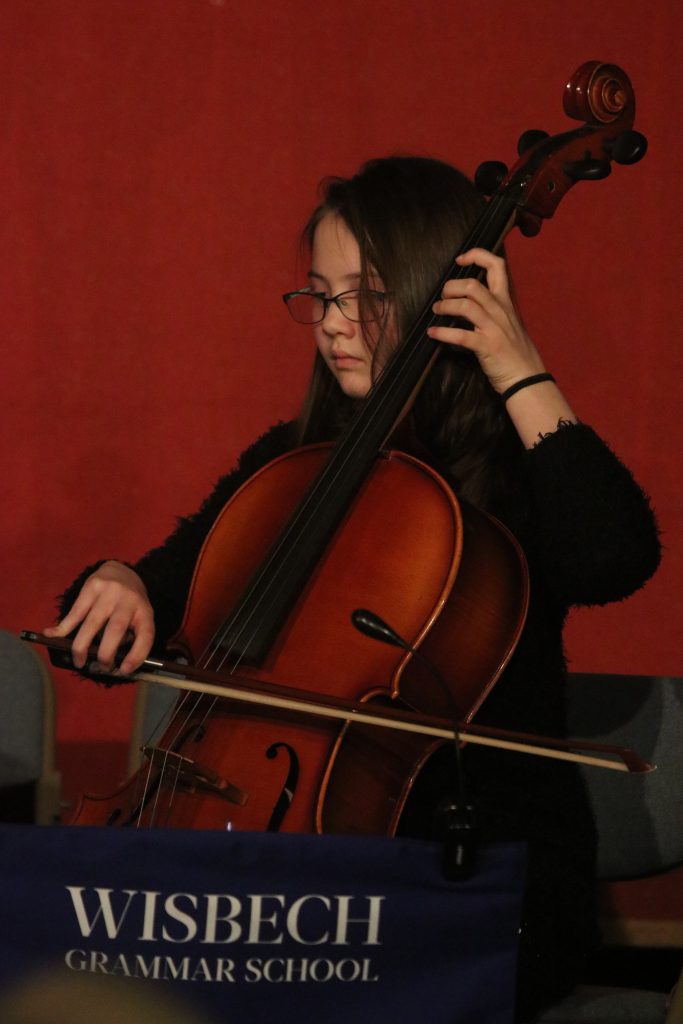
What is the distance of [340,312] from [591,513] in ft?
1.13

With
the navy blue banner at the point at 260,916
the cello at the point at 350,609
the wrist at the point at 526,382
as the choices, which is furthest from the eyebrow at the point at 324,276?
the navy blue banner at the point at 260,916

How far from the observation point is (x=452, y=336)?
1096mm

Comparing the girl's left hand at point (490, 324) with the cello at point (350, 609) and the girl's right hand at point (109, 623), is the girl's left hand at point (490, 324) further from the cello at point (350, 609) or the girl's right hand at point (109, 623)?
the girl's right hand at point (109, 623)

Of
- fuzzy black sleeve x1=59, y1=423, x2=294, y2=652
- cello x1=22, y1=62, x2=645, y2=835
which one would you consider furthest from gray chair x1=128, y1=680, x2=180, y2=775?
cello x1=22, y1=62, x2=645, y2=835

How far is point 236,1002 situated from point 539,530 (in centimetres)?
57

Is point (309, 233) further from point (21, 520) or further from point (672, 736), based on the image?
point (21, 520)

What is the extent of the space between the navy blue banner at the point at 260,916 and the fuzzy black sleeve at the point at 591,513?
1.38ft

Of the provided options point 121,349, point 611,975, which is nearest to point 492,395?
point 121,349

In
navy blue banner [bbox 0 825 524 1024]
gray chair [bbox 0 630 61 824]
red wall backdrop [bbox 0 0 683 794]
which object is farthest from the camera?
red wall backdrop [bbox 0 0 683 794]

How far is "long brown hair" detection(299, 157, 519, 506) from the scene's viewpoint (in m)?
1.22

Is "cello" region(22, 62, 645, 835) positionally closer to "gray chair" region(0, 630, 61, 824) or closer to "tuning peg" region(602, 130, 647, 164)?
"tuning peg" region(602, 130, 647, 164)

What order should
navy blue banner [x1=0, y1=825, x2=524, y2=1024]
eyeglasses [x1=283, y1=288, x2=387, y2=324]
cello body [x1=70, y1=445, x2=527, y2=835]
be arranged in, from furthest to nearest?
eyeglasses [x1=283, y1=288, x2=387, y2=324] → cello body [x1=70, y1=445, x2=527, y2=835] → navy blue banner [x1=0, y1=825, x2=524, y2=1024]

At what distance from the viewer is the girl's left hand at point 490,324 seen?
3.59 ft

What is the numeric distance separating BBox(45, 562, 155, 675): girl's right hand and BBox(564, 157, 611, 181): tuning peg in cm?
59
